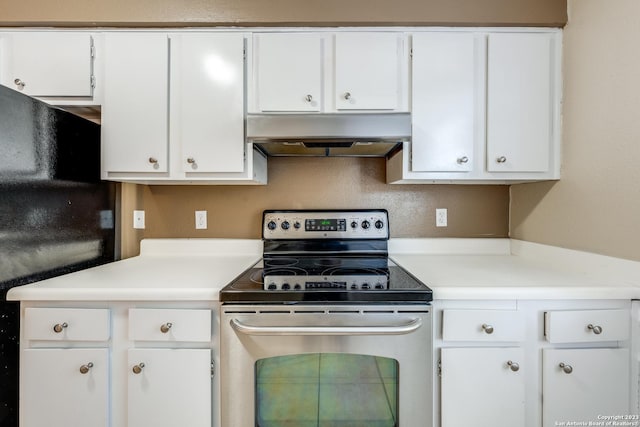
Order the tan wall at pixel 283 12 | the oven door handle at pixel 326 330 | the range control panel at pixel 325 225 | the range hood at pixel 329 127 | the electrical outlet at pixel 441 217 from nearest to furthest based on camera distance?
the oven door handle at pixel 326 330 → the range hood at pixel 329 127 → the tan wall at pixel 283 12 → the range control panel at pixel 325 225 → the electrical outlet at pixel 441 217

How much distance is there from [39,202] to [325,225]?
4.32ft

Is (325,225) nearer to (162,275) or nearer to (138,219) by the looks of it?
(162,275)

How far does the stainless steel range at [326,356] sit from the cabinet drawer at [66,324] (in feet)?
1.53

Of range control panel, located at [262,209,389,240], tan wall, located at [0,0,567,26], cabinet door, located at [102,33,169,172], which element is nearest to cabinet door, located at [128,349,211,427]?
range control panel, located at [262,209,389,240]

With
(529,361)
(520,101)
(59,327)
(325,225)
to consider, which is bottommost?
(529,361)

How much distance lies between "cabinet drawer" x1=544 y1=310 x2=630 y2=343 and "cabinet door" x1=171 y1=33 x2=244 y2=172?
57.6 inches

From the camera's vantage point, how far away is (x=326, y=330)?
1114 millimetres

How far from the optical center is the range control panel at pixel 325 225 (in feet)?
6.07

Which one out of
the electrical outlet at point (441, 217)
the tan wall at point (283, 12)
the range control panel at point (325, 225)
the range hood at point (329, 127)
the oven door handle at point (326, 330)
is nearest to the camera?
the oven door handle at point (326, 330)

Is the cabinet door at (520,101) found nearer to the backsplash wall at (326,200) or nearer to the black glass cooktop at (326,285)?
the backsplash wall at (326,200)

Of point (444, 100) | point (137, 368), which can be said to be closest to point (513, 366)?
point (444, 100)

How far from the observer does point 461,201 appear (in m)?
1.96

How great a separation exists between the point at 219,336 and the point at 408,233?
1252 millimetres

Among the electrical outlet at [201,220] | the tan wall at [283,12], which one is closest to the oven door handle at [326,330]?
the electrical outlet at [201,220]
